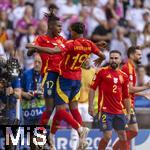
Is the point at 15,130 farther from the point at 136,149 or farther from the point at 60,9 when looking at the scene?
the point at 60,9

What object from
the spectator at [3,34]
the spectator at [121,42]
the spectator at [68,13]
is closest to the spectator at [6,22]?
the spectator at [3,34]

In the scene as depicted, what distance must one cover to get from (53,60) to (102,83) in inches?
39.4

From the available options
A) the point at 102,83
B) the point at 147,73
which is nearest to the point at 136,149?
the point at 102,83

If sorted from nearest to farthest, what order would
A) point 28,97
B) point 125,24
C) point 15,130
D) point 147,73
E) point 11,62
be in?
point 15,130 < point 11,62 < point 28,97 < point 147,73 < point 125,24

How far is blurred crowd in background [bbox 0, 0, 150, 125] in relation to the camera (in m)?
27.5

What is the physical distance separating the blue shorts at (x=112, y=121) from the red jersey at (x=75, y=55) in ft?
2.94

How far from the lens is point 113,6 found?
29.1m

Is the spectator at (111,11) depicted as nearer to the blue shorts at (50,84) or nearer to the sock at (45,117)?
the blue shorts at (50,84)

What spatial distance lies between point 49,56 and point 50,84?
1.98ft

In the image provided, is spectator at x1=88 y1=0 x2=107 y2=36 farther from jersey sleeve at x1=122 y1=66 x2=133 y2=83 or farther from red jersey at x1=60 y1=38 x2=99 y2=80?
A: red jersey at x1=60 y1=38 x2=99 y2=80

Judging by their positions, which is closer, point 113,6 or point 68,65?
point 68,65

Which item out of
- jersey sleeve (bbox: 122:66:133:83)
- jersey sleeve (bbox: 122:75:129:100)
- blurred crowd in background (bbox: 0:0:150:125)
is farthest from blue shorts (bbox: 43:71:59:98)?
blurred crowd in background (bbox: 0:0:150:125)

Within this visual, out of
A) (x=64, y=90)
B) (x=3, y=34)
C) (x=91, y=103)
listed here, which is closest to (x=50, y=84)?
(x=64, y=90)

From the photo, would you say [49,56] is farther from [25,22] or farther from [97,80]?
[25,22]
